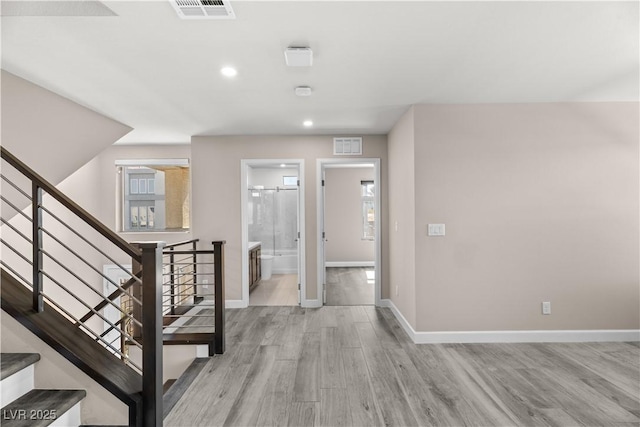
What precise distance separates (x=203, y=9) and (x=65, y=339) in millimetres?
2045

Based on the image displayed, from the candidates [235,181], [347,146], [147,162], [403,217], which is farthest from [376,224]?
[147,162]

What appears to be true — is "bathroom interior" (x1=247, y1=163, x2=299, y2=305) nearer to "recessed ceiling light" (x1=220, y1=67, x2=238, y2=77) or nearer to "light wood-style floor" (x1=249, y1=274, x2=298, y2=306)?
"light wood-style floor" (x1=249, y1=274, x2=298, y2=306)

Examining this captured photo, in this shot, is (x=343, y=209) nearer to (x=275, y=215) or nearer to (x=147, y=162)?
(x=275, y=215)

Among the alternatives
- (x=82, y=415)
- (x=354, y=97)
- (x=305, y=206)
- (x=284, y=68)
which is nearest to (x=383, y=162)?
(x=305, y=206)

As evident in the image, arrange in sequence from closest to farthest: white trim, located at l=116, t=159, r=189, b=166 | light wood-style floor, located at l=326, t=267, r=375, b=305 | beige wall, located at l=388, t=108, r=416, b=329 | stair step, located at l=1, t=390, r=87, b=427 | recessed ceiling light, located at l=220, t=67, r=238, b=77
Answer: stair step, located at l=1, t=390, r=87, b=427 < recessed ceiling light, located at l=220, t=67, r=238, b=77 < beige wall, located at l=388, t=108, r=416, b=329 < light wood-style floor, located at l=326, t=267, r=375, b=305 < white trim, located at l=116, t=159, r=189, b=166

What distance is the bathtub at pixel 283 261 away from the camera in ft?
26.8

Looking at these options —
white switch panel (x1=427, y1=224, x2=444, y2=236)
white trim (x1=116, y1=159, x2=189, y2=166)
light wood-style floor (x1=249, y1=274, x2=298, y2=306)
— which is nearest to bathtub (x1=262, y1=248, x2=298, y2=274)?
light wood-style floor (x1=249, y1=274, x2=298, y2=306)

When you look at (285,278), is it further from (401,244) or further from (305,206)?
(401,244)

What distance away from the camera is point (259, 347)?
359cm

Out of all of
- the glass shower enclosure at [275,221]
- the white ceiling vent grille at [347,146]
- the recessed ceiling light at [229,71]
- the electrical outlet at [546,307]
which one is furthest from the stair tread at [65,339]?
the glass shower enclosure at [275,221]

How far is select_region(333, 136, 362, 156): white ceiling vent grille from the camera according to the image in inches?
205

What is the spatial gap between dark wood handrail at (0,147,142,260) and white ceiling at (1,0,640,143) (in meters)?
0.87

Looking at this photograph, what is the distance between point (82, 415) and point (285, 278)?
5.59 meters

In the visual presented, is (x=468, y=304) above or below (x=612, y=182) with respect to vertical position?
below
